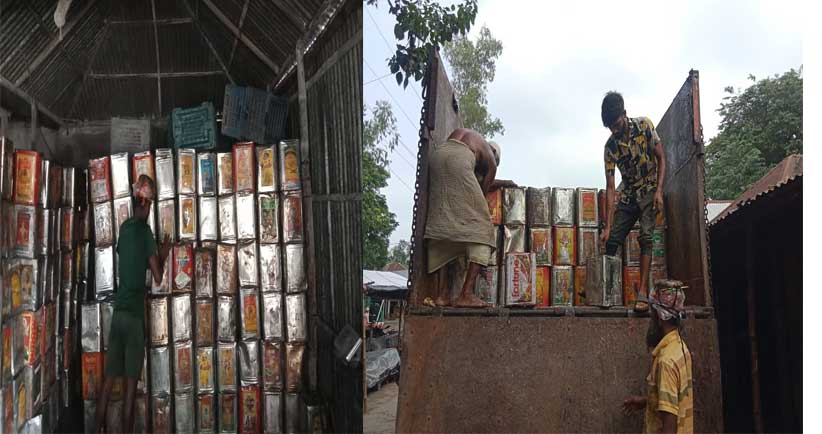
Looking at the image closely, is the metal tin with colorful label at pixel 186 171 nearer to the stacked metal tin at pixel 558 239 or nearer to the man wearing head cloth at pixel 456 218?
the man wearing head cloth at pixel 456 218

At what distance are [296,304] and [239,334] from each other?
0.51m

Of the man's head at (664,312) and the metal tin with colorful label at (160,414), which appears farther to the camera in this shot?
the metal tin with colorful label at (160,414)

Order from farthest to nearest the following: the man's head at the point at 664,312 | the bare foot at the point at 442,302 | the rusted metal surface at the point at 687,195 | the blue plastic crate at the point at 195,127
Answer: the blue plastic crate at the point at 195,127 → the rusted metal surface at the point at 687,195 → the bare foot at the point at 442,302 → the man's head at the point at 664,312

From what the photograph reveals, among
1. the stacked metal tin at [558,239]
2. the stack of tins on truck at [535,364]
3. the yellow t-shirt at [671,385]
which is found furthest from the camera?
the stacked metal tin at [558,239]

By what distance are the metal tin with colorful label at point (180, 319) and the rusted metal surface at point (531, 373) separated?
1966 mm

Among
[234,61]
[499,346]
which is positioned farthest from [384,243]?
[499,346]

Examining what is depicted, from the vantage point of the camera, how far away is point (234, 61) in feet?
15.7

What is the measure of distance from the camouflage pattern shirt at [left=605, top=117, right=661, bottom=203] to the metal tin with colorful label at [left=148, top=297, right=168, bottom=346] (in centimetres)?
312

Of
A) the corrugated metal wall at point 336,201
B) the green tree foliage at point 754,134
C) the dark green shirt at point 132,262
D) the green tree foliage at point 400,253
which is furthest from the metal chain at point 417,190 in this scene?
the green tree foliage at point 400,253

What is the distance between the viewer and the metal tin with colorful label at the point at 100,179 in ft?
14.6

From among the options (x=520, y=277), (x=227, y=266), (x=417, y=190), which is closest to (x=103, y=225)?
(x=227, y=266)

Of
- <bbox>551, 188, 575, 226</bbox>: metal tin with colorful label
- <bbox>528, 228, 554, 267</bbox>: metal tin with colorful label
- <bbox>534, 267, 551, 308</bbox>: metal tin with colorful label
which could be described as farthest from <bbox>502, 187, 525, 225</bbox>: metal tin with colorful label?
<bbox>534, 267, 551, 308</bbox>: metal tin with colorful label

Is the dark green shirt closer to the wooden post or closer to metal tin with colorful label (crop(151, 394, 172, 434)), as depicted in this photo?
metal tin with colorful label (crop(151, 394, 172, 434))

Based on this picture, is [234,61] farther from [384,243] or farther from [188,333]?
[384,243]
